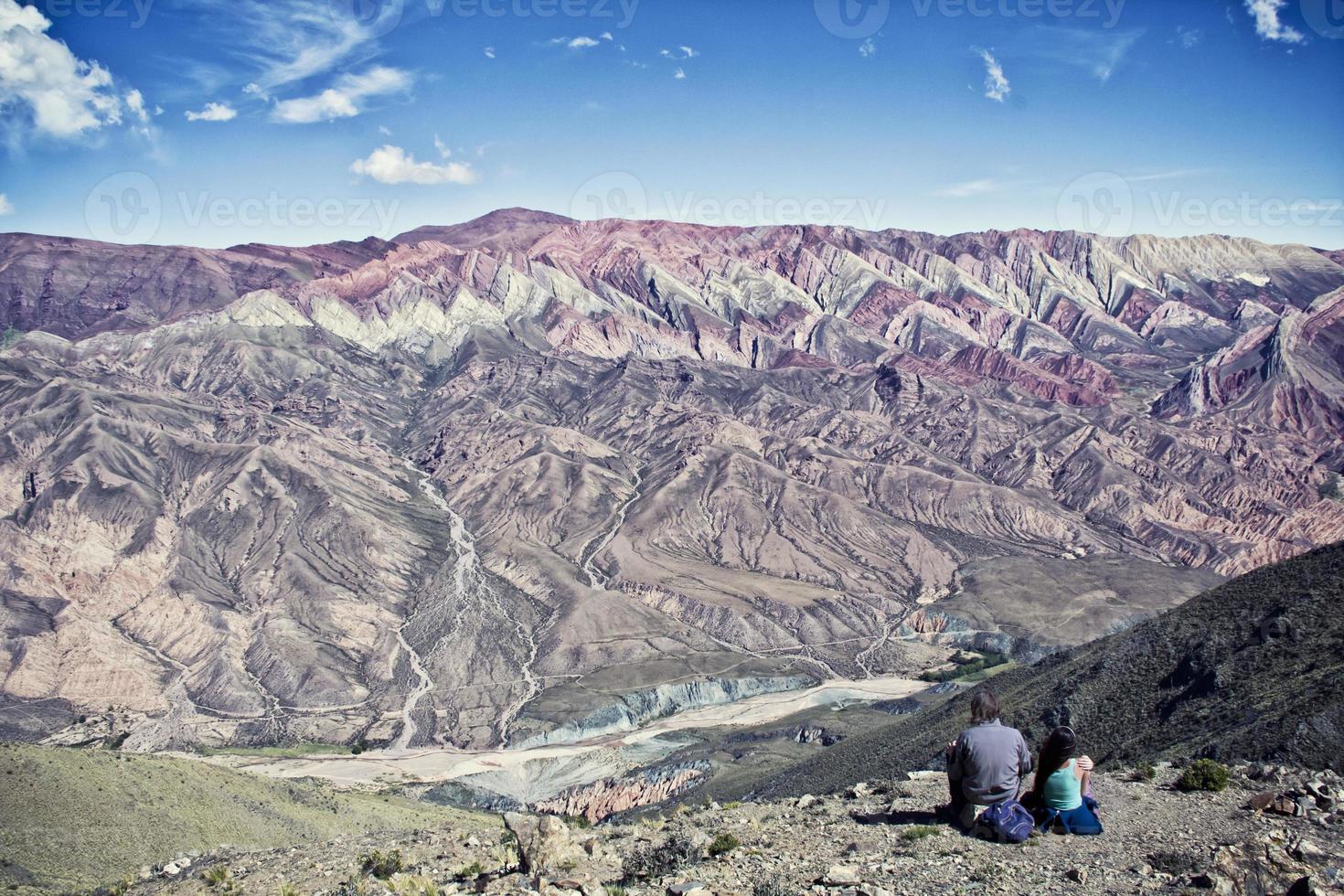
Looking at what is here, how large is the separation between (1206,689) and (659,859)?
105 ft

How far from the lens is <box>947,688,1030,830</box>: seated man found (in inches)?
634

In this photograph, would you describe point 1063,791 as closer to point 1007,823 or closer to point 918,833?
point 1007,823

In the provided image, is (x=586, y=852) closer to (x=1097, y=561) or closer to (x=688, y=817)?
(x=688, y=817)

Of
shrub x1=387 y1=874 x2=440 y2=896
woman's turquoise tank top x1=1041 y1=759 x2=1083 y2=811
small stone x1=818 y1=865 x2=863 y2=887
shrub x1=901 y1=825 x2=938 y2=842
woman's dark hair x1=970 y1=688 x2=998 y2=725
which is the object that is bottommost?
shrub x1=387 y1=874 x2=440 y2=896

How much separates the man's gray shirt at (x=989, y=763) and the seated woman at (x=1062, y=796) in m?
0.47

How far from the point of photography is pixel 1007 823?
1670 centimetres

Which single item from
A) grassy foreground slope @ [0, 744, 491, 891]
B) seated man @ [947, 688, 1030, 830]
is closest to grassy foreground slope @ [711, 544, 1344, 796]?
seated man @ [947, 688, 1030, 830]

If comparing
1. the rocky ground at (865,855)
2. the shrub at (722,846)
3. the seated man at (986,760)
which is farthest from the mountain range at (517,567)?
the seated man at (986,760)

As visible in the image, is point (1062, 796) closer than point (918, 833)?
Yes

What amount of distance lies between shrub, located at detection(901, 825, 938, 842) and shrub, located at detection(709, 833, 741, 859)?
3207 mm

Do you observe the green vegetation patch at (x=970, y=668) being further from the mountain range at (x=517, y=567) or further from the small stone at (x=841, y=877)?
the small stone at (x=841, y=877)

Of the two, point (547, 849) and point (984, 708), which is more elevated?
point (984, 708)

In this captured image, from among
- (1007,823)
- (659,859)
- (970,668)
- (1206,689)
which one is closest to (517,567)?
(970,668)

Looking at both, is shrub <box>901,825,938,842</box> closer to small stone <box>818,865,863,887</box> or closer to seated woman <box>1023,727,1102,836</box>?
seated woman <box>1023,727,1102,836</box>
